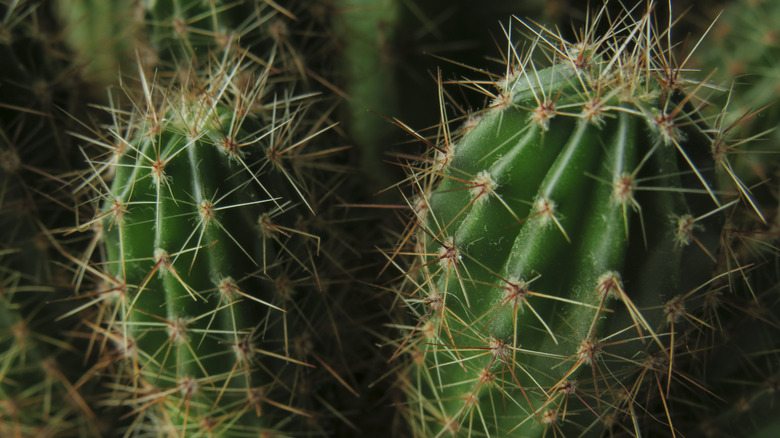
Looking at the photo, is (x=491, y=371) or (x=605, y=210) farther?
(x=491, y=371)

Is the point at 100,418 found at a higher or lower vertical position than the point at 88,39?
lower

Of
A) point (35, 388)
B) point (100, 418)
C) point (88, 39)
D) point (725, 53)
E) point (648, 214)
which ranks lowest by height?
point (100, 418)

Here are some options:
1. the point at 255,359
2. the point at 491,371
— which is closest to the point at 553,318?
the point at 491,371

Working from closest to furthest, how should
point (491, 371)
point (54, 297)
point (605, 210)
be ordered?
point (605, 210) < point (491, 371) < point (54, 297)

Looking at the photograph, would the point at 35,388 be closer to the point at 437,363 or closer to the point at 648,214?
the point at 437,363

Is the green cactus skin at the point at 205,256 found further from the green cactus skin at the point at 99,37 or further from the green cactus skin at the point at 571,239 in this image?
the green cactus skin at the point at 99,37

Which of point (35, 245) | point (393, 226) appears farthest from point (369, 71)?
point (35, 245)

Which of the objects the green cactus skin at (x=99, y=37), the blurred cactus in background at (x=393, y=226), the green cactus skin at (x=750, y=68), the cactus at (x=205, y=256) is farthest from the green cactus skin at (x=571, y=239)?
the green cactus skin at (x=99, y=37)

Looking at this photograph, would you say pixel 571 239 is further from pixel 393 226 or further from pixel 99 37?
pixel 99 37

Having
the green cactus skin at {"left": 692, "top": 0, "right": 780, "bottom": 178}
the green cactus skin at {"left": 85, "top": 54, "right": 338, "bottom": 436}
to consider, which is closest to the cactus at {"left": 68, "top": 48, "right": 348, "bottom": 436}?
the green cactus skin at {"left": 85, "top": 54, "right": 338, "bottom": 436}
